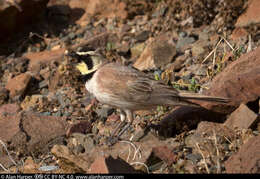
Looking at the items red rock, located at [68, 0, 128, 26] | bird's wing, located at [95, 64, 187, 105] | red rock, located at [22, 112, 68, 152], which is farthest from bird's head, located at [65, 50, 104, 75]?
red rock, located at [68, 0, 128, 26]

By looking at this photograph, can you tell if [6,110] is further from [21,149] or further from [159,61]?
[159,61]

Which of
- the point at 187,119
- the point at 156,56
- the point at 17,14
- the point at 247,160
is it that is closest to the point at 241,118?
the point at 187,119

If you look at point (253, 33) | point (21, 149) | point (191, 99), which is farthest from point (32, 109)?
point (253, 33)

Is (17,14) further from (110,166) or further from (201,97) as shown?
(110,166)

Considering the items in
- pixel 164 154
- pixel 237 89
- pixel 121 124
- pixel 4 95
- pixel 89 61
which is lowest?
pixel 4 95

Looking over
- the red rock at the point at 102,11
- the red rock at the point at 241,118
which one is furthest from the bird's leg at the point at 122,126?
the red rock at the point at 102,11

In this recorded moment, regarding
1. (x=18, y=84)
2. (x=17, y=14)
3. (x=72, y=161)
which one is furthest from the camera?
(x=17, y=14)

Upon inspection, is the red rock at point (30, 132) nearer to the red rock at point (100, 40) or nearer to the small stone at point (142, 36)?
the red rock at point (100, 40)
